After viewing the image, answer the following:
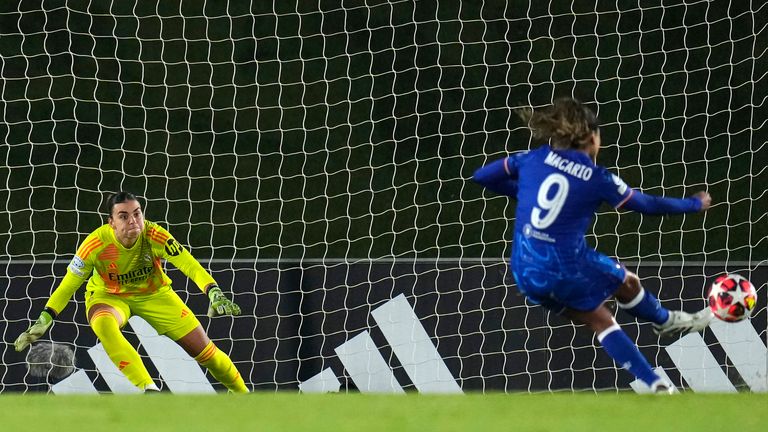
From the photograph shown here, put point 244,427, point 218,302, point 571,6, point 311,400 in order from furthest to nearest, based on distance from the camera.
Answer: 1. point 571,6
2. point 218,302
3. point 311,400
4. point 244,427

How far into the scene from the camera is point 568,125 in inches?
185

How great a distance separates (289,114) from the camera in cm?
1163

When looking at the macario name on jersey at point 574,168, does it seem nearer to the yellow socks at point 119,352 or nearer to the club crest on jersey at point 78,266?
the yellow socks at point 119,352

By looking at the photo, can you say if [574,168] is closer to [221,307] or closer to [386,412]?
[386,412]

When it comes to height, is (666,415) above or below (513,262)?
below

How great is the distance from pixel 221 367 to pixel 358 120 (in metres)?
5.06

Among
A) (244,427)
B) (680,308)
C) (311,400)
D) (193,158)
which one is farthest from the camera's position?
(193,158)

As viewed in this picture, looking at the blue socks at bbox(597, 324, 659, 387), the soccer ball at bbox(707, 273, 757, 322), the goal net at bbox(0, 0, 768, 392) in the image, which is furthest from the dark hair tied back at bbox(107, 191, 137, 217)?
the goal net at bbox(0, 0, 768, 392)

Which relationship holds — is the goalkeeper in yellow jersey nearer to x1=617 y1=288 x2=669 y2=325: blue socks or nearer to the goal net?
x1=617 y1=288 x2=669 y2=325: blue socks

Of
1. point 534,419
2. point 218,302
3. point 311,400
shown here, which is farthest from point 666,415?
point 218,302

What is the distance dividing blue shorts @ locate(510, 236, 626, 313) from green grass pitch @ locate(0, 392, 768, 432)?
0.41 metres

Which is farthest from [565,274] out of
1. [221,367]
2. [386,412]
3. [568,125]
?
[221,367]

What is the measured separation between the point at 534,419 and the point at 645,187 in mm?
7224

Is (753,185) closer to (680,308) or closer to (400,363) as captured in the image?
(680,308)
